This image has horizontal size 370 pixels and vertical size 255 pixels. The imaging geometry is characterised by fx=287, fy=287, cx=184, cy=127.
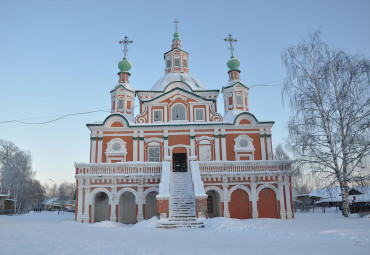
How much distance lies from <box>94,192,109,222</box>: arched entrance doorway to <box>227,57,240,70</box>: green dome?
17.3m

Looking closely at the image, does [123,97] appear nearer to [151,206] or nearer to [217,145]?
[217,145]

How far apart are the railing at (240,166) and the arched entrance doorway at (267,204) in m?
1.59

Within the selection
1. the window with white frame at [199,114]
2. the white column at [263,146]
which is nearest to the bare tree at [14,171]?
the window with white frame at [199,114]

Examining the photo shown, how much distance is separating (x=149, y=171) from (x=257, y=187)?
7.30 metres

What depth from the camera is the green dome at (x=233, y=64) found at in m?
29.0

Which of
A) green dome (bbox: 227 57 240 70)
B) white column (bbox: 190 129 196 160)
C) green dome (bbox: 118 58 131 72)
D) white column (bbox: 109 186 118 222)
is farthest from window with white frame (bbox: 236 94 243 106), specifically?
white column (bbox: 109 186 118 222)

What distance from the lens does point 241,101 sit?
2720 centimetres

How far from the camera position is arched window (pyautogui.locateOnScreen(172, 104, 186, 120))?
82.7ft

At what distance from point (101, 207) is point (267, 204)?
1188 cm

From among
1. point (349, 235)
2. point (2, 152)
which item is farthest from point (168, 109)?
point (2, 152)

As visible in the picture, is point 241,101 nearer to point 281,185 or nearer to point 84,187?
point 281,185

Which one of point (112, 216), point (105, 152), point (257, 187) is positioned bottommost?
point (112, 216)

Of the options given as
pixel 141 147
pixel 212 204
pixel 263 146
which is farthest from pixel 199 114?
pixel 212 204

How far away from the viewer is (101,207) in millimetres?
21156
